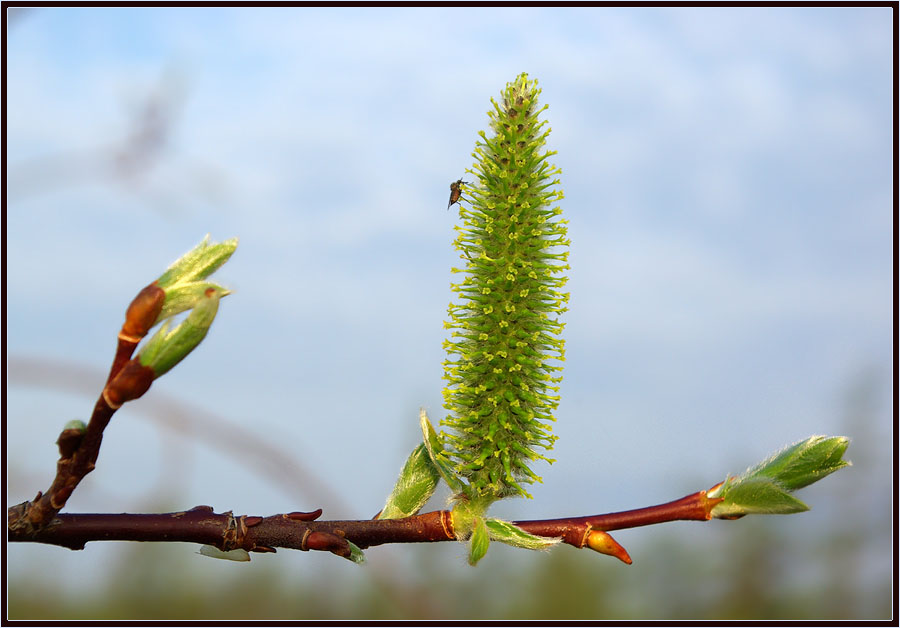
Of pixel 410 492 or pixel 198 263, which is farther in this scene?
pixel 410 492

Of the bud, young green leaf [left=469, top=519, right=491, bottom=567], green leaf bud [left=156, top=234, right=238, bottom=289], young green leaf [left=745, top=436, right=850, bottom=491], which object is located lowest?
young green leaf [left=469, top=519, right=491, bottom=567]

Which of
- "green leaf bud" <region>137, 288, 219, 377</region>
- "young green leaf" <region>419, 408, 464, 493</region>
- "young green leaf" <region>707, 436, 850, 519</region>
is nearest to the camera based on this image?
"green leaf bud" <region>137, 288, 219, 377</region>

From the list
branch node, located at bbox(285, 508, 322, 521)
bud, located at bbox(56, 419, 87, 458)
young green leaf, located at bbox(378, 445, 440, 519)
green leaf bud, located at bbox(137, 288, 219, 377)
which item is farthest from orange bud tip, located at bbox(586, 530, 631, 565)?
bud, located at bbox(56, 419, 87, 458)

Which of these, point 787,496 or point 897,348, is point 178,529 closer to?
point 787,496

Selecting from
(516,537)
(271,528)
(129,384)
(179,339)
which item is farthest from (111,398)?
(516,537)

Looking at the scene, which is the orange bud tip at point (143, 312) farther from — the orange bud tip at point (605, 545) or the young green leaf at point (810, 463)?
the young green leaf at point (810, 463)

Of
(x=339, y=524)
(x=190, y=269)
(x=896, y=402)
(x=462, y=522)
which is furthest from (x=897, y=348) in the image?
(x=190, y=269)

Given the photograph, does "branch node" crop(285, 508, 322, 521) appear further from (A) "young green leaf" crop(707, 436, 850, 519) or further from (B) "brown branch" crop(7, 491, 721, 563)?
(A) "young green leaf" crop(707, 436, 850, 519)

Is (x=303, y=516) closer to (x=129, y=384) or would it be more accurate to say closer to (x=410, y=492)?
(x=410, y=492)
